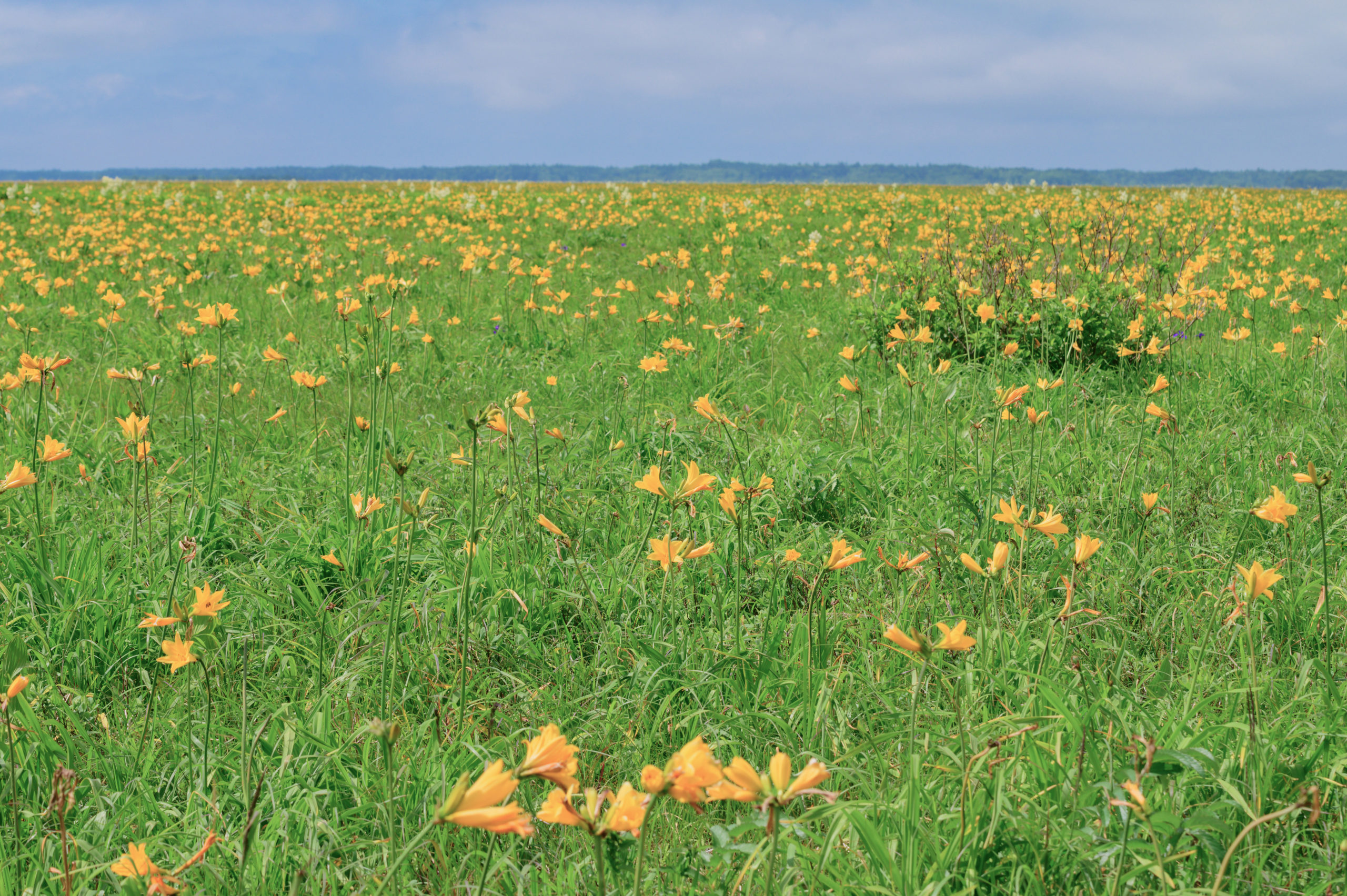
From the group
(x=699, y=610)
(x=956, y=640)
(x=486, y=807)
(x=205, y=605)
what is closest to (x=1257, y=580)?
(x=956, y=640)

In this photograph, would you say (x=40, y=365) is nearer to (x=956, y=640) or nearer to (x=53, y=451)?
(x=53, y=451)

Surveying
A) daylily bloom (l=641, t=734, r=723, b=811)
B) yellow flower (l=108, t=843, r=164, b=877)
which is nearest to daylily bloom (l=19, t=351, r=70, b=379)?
yellow flower (l=108, t=843, r=164, b=877)

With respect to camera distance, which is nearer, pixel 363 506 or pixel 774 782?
pixel 774 782

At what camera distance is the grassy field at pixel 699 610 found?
1.37 metres

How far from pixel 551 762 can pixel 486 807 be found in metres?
0.08

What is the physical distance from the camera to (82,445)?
346cm

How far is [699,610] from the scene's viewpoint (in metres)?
2.32

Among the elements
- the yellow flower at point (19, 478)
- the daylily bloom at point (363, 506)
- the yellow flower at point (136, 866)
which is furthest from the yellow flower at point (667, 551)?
the yellow flower at point (19, 478)

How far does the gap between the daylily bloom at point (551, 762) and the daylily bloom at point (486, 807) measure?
21 millimetres

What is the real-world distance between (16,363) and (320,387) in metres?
1.81

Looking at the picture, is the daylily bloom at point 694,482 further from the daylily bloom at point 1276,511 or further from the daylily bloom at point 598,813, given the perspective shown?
the daylily bloom at point 1276,511

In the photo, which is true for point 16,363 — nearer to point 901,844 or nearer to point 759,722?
point 759,722

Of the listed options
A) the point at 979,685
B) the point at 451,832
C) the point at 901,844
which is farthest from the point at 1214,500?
the point at 451,832

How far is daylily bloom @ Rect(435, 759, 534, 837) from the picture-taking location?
0.81 metres
